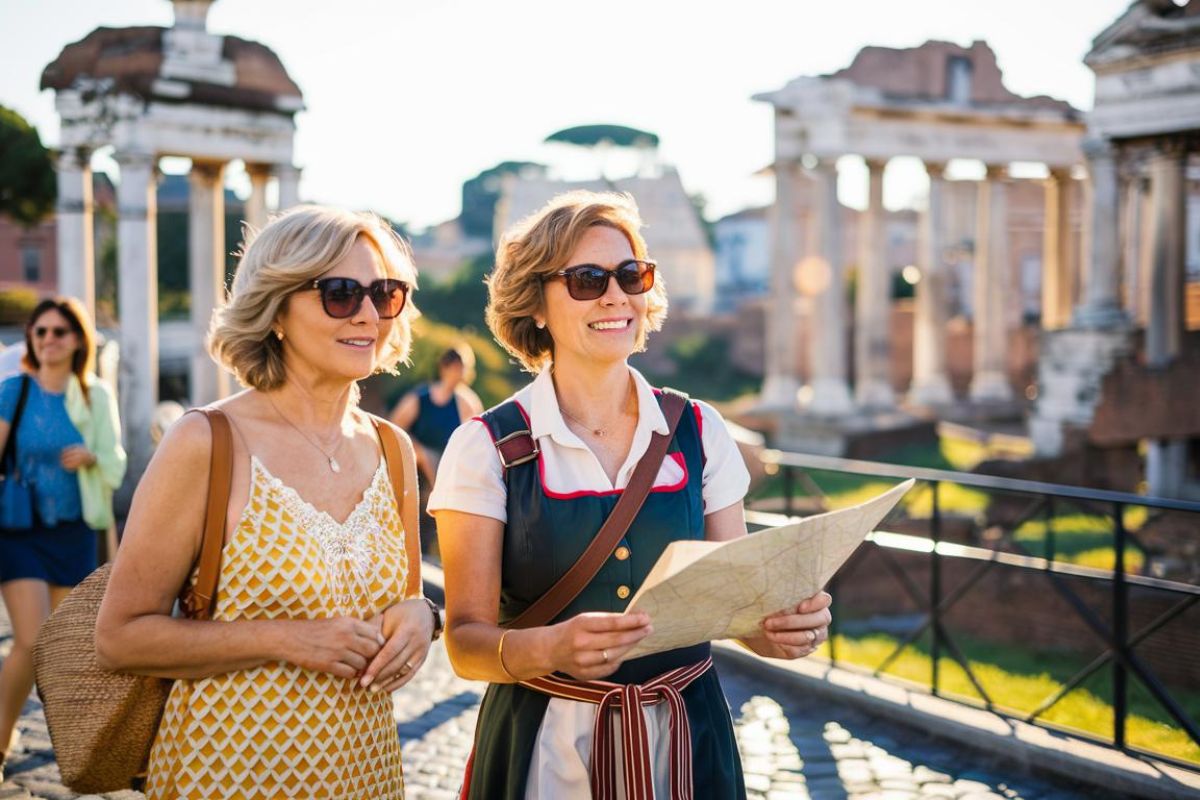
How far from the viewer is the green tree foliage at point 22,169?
2902cm

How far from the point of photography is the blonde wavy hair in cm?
238

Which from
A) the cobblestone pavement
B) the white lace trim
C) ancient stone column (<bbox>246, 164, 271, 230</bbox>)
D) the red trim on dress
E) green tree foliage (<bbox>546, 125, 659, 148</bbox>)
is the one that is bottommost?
the cobblestone pavement

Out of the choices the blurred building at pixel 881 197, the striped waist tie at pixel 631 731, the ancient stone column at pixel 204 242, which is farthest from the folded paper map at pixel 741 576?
the blurred building at pixel 881 197

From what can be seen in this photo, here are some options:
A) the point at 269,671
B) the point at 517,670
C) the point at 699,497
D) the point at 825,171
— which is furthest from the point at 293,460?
the point at 825,171

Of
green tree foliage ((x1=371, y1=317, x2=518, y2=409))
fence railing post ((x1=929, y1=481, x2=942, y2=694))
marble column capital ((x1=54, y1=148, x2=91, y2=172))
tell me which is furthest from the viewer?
green tree foliage ((x1=371, y1=317, x2=518, y2=409))

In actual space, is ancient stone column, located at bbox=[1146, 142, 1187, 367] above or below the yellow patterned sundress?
above

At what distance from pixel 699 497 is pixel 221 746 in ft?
3.23

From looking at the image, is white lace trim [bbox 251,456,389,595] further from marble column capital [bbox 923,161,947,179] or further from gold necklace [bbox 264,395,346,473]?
marble column capital [bbox 923,161,947,179]

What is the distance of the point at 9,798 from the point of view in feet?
14.4

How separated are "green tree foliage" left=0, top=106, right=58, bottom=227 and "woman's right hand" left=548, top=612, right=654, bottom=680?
2990 centimetres

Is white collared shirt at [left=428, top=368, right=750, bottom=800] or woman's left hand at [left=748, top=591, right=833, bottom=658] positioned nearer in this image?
woman's left hand at [left=748, top=591, right=833, bottom=658]

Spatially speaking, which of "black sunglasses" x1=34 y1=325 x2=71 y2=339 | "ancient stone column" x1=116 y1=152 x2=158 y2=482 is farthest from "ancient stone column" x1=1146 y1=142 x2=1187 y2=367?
"black sunglasses" x1=34 y1=325 x2=71 y2=339

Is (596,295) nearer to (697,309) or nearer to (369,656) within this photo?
(369,656)

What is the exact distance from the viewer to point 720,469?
251 centimetres
